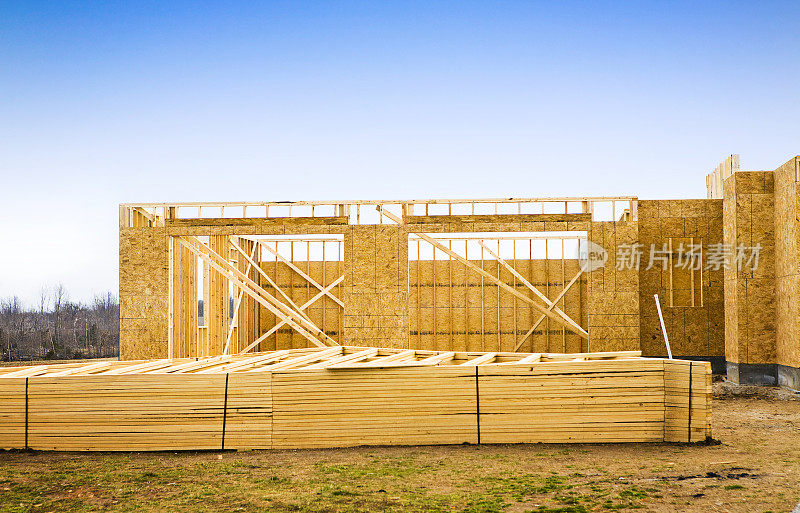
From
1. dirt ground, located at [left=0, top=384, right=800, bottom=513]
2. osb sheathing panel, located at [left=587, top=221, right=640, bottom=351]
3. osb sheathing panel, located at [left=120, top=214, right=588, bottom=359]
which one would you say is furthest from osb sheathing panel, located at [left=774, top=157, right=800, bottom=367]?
dirt ground, located at [left=0, top=384, right=800, bottom=513]

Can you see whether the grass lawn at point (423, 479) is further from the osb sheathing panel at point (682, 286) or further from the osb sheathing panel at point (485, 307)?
the osb sheathing panel at point (485, 307)

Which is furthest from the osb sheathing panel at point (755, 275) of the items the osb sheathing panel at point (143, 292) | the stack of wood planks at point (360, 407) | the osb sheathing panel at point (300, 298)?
the osb sheathing panel at point (143, 292)

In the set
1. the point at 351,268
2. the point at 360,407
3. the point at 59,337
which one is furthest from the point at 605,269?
the point at 59,337

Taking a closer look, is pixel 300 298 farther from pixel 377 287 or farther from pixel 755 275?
pixel 755 275

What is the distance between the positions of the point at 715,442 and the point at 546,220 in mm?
7365

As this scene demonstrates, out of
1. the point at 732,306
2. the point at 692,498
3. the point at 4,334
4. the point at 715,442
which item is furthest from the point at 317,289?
the point at 4,334

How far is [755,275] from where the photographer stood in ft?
45.9

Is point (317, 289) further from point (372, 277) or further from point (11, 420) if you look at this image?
point (11, 420)

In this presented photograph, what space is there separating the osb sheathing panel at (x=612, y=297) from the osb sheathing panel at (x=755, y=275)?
2.06 m

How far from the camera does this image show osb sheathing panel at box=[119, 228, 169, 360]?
48.9 feet

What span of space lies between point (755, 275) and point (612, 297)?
2.92 metres

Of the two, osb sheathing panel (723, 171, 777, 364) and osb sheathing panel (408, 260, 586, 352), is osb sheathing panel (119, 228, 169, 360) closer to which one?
osb sheathing panel (408, 260, 586, 352)

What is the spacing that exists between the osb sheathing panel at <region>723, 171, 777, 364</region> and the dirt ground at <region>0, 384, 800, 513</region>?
6001 mm

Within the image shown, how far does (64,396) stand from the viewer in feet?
26.1
